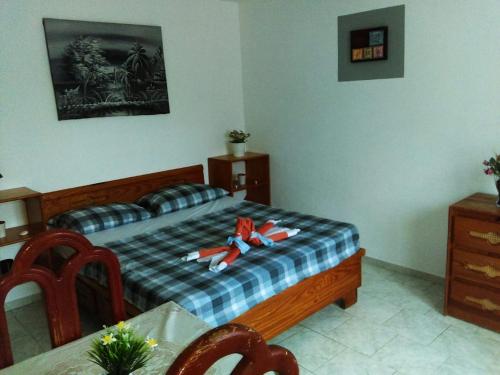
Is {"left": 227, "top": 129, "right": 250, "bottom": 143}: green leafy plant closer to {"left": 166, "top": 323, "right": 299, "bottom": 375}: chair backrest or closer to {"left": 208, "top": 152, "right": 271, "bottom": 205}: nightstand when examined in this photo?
{"left": 208, "top": 152, "right": 271, "bottom": 205}: nightstand

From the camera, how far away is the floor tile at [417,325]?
8.22 feet

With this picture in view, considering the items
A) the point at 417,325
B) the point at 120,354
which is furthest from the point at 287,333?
the point at 120,354

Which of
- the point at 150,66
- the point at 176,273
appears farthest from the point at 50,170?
the point at 176,273

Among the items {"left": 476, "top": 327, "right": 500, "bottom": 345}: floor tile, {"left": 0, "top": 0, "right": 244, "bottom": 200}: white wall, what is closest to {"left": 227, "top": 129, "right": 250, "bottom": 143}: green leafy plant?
{"left": 0, "top": 0, "right": 244, "bottom": 200}: white wall

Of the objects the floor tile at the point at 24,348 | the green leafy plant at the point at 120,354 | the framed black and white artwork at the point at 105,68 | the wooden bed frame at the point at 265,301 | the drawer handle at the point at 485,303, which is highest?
the framed black and white artwork at the point at 105,68

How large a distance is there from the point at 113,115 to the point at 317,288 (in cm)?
215

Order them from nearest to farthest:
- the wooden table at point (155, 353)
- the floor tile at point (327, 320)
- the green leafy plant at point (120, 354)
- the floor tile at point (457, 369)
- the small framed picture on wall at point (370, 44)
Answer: the green leafy plant at point (120, 354) < the wooden table at point (155, 353) < the floor tile at point (457, 369) < the floor tile at point (327, 320) < the small framed picture on wall at point (370, 44)

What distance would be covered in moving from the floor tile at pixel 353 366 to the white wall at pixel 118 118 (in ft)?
7.47

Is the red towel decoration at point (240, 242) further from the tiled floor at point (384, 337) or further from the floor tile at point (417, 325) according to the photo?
Result: the floor tile at point (417, 325)

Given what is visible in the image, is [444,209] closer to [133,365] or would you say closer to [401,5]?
[401,5]

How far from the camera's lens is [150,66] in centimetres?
361

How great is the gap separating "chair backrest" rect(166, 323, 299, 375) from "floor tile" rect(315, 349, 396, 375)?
152 cm

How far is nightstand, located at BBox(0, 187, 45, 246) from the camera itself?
276 cm

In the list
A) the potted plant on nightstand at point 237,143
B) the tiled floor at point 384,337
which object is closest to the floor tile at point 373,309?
the tiled floor at point 384,337
